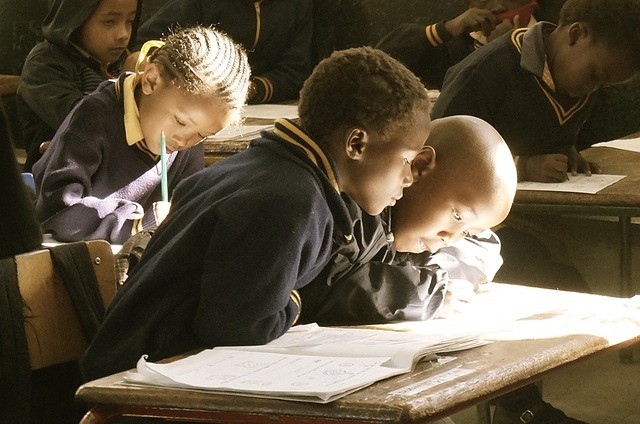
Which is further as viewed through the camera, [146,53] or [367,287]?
[146,53]

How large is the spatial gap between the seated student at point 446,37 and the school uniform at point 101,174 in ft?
4.91

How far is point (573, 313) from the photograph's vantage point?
1.80 metres

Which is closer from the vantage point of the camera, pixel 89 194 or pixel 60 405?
pixel 60 405

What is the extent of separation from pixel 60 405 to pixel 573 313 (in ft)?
2.87

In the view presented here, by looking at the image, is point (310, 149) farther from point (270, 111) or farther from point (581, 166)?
point (270, 111)

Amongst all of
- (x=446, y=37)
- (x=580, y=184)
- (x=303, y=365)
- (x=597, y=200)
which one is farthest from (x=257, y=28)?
(x=303, y=365)

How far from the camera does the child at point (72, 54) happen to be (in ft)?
12.5

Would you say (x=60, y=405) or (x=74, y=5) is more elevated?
(x=74, y=5)

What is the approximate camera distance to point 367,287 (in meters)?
1.81

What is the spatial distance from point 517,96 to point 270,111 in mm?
1060

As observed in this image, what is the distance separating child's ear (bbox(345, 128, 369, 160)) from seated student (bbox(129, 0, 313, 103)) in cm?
269

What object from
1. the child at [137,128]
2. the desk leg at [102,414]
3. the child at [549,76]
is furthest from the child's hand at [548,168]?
the desk leg at [102,414]

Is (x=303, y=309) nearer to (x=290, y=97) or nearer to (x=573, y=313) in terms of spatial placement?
(x=573, y=313)

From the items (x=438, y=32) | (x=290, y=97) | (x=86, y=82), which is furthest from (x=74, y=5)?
(x=438, y=32)
